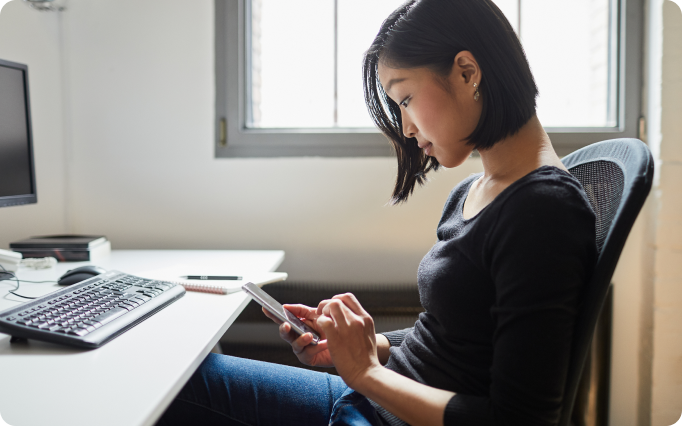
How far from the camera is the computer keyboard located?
2.14ft

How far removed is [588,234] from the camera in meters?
0.56

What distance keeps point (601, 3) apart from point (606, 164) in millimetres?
1361

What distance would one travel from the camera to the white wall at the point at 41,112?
1496 mm

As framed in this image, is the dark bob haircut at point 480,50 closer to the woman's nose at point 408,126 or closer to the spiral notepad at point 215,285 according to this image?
the woman's nose at point 408,126

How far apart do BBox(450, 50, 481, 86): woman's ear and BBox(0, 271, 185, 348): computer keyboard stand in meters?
0.67

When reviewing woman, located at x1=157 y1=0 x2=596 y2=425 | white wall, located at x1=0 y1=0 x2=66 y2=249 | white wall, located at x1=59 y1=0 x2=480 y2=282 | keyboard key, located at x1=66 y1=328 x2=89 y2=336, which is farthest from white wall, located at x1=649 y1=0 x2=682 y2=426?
white wall, located at x1=0 y1=0 x2=66 y2=249

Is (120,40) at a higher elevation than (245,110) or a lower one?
higher

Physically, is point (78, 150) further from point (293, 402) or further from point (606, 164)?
point (606, 164)

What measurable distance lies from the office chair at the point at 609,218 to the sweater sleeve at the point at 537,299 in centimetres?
2

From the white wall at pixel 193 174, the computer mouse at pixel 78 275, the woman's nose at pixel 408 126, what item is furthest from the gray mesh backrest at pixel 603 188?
the computer mouse at pixel 78 275

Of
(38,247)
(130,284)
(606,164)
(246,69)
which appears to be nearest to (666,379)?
(606,164)

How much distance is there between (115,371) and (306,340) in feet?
1.06

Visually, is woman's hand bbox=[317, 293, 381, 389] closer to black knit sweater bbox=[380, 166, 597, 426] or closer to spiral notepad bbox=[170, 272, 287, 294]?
black knit sweater bbox=[380, 166, 597, 426]

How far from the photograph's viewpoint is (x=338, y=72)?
68.2 inches
